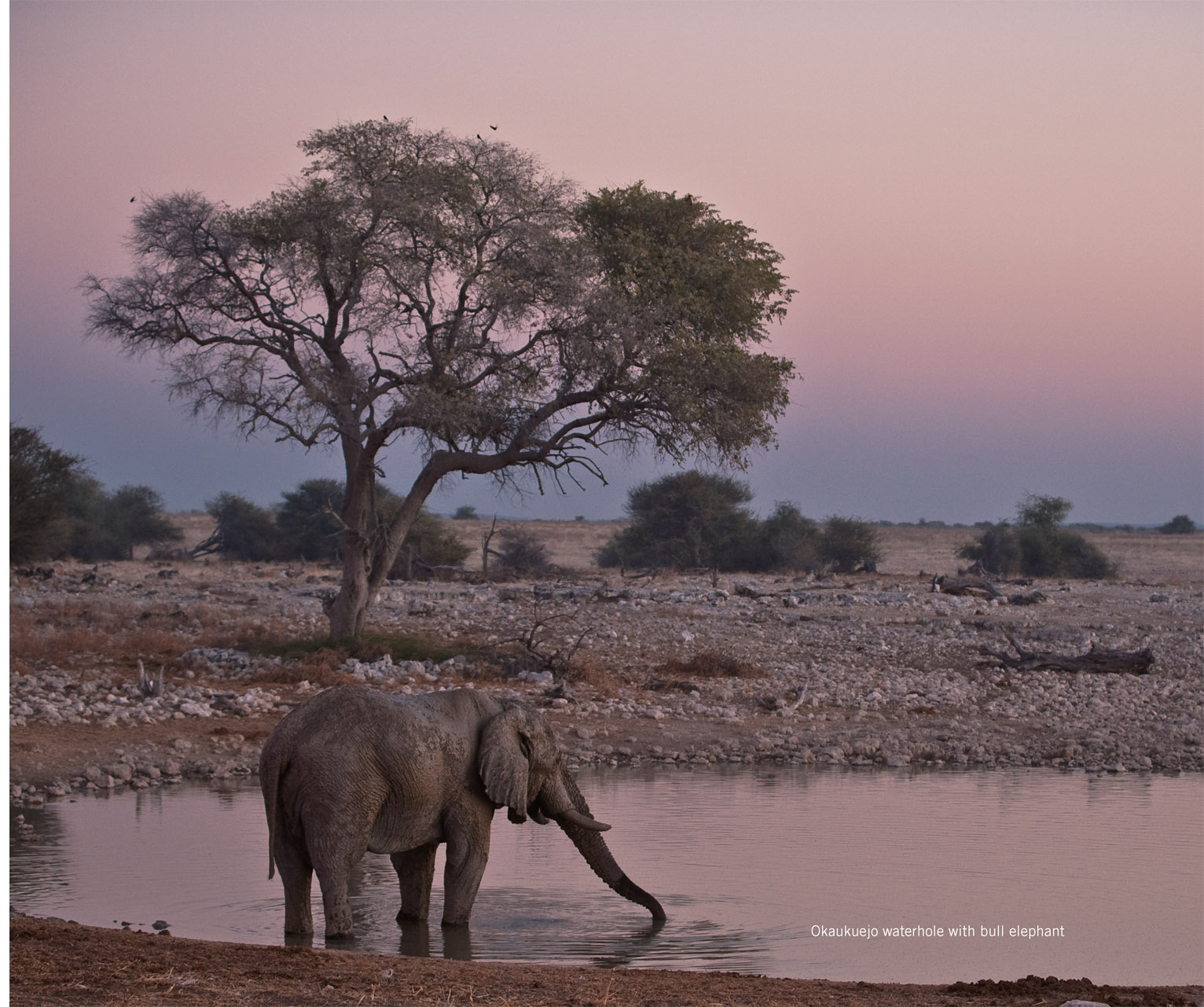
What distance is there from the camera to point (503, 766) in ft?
27.7

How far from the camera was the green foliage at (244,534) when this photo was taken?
5000 cm

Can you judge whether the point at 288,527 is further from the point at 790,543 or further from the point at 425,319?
the point at 425,319

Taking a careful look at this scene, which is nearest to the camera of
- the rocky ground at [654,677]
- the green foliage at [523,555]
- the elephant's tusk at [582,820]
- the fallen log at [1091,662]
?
the elephant's tusk at [582,820]

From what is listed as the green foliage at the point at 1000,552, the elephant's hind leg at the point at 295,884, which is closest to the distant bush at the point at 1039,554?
the green foliage at the point at 1000,552

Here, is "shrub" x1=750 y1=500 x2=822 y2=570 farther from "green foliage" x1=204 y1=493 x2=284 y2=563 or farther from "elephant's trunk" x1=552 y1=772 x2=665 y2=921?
"elephant's trunk" x1=552 y1=772 x2=665 y2=921

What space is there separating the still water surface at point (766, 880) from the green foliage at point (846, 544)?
112ft

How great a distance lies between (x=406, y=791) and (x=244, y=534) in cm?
4506

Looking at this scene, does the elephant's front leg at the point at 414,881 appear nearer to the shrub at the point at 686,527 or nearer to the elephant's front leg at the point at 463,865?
the elephant's front leg at the point at 463,865

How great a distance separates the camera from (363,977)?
19.9ft

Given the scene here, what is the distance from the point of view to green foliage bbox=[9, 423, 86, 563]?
3347 centimetres

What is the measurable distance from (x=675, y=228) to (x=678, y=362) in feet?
10.9

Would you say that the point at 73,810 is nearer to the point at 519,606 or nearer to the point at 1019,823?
the point at 1019,823

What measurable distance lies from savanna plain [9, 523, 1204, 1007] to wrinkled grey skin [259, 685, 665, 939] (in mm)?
1152

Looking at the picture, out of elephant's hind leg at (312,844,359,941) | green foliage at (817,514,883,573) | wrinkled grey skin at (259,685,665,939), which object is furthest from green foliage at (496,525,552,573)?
elephant's hind leg at (312,844,359,941)
